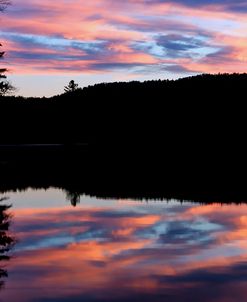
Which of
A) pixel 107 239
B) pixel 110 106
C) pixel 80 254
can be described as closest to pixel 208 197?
pixel 107 239

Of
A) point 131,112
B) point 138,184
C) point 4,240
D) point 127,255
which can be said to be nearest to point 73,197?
point 138,184

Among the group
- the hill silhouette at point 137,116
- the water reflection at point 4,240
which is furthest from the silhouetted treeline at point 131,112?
the water reflection at point 4,240

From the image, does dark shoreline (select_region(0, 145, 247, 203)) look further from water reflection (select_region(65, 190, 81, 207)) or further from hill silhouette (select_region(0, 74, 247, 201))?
hill silhouette (select_region(0, 74, 247, 201))

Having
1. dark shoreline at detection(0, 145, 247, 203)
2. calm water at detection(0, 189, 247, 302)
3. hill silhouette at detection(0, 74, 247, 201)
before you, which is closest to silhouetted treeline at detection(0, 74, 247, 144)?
hill silhouette at detection(0, 74, 247, 201)

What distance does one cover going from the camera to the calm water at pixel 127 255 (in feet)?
36.8

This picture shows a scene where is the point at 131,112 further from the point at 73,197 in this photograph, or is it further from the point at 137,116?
the point at 73,197

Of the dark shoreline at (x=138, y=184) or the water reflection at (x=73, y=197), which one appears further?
the dark shoreline at (x=138, y=184)

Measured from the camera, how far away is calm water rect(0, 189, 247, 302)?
11203 millimetres

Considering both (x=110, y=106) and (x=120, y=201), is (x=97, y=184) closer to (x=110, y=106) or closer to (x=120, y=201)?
(x=120, y=201)

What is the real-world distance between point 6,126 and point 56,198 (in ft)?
297

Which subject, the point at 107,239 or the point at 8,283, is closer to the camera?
the point at 8,283

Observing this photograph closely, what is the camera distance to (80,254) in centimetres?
1438

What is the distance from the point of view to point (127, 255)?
14.4 m

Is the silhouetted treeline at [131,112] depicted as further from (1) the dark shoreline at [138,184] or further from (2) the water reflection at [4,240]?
(2) the water reflection at [4,240]
